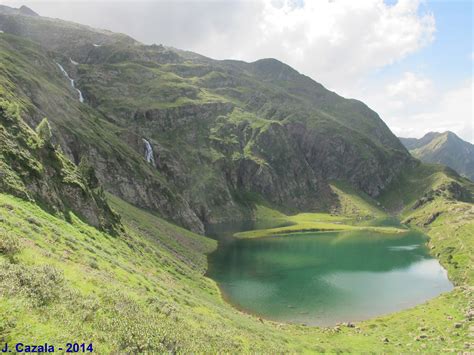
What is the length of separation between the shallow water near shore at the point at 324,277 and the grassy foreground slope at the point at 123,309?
6.20 m

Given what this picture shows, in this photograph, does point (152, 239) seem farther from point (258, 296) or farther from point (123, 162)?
point (123, 162)

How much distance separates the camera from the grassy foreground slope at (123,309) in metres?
16.0

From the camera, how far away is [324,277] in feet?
266

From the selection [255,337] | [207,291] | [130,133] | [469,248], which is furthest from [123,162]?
[469,248]

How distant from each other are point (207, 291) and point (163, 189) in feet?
280

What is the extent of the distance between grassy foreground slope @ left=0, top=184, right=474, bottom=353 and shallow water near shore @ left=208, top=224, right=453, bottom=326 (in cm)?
620

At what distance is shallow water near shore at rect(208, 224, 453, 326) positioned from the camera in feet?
200

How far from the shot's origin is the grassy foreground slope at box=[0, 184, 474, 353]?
16.0m

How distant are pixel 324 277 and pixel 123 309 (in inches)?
2712

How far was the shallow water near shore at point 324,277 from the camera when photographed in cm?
6084

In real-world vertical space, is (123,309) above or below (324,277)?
above

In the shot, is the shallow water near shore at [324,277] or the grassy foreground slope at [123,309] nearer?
the grassy foreground slope at [123,309]

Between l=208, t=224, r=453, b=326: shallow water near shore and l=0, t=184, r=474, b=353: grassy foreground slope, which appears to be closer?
l=0, t=184, r=474, b=353: grassy foreground slope

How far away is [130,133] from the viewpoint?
190875 mm
